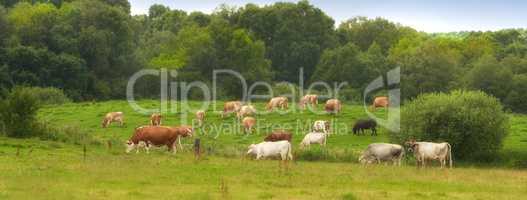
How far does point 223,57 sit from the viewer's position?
313 ft

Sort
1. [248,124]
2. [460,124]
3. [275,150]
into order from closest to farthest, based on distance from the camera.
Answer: [275,150]
[460,124]
[248,124]

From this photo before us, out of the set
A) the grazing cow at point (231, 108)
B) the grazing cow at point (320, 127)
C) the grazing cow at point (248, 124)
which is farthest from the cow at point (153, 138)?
the grazing cow at point (231, 108)

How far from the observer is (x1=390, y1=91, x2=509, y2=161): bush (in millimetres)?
41500

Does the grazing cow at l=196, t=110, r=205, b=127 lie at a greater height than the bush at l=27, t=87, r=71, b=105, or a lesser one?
lesser

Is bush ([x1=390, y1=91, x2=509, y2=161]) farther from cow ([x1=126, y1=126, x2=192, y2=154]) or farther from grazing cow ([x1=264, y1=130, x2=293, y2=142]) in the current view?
cow ([x1=126, y1=126, x2=192, y2=154])

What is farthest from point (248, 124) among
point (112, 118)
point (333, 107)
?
point (112, 118)

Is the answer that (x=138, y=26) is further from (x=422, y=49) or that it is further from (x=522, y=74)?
(x=522, y=74)

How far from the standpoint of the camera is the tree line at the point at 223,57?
85.3m

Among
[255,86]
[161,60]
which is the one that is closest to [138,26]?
[161,60]

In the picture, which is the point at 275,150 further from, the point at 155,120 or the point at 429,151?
the point at 155,120

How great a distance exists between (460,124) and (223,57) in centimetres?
5607

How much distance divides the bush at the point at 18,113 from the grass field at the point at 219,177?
269 cm

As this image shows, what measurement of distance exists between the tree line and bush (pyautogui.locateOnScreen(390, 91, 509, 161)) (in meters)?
41.5

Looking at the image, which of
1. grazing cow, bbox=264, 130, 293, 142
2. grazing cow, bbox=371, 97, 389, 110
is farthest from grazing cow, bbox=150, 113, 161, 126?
grazing cow, bbox=371, 97, 389, 110
